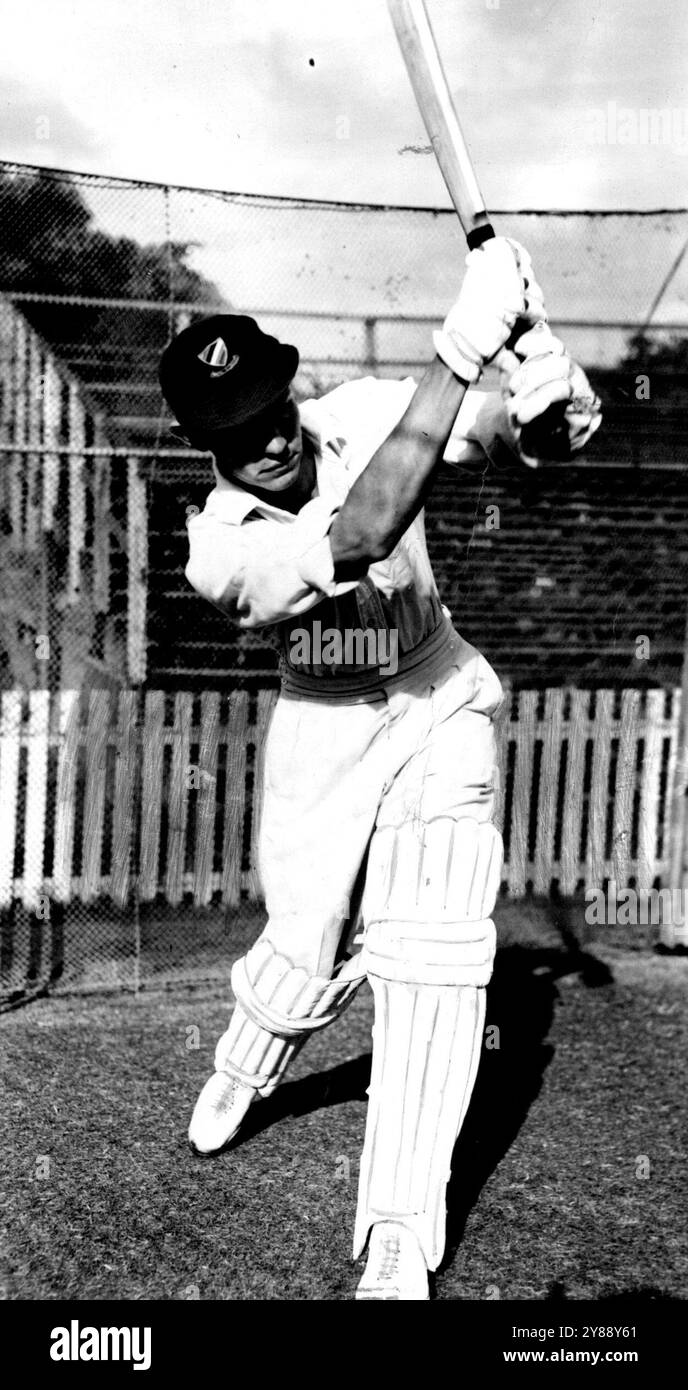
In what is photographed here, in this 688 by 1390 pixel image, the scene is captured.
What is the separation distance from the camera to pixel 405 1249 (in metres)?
2.94

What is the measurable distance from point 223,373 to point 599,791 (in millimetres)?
3728

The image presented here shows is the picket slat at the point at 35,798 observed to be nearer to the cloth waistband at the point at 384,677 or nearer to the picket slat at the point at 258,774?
the picket slat at the point at 258,774

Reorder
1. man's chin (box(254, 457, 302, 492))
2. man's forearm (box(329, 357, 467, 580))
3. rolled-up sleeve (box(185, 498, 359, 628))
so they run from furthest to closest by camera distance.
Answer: man's chin (box(254, 457, 302, 492)), rolled-up sleeve (box(185, 498, 359, 628)), man's forearm (box(329, 357, 467, 580))

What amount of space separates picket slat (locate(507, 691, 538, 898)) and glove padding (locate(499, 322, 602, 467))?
326 cm

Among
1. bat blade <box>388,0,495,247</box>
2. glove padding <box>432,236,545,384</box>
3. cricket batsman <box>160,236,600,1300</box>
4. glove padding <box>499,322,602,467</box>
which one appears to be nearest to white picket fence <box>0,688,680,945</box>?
cricket batsman <box>160,236,600,1300</box>

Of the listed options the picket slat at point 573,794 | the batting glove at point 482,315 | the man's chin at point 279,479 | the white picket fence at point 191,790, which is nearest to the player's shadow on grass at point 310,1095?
the white picket fence at point 191,790

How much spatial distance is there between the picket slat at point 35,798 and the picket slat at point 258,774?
33.1 inches

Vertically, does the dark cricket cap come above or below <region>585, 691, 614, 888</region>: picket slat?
above

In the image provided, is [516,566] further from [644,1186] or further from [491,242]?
[491,242]

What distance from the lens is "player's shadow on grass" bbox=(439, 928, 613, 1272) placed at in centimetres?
372

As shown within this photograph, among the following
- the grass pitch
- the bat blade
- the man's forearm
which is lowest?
the grass pitch

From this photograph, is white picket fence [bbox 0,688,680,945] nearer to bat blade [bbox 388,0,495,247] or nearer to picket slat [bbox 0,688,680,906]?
picket slat [bbox 0,688,680,906]

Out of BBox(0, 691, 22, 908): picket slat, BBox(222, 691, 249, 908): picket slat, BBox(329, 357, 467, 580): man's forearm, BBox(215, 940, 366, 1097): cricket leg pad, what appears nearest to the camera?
BBox(329, 357, 467, 580): man's forearm
